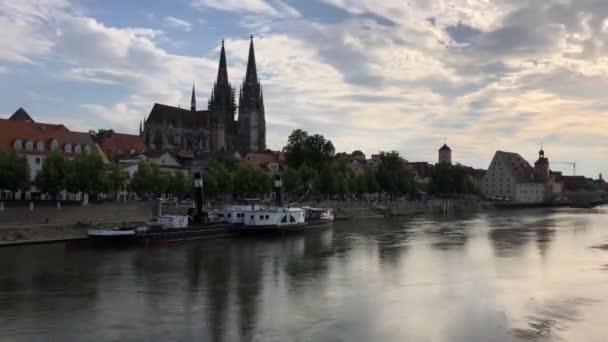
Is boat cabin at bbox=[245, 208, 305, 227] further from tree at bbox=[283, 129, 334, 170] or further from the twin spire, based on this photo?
the twin spire

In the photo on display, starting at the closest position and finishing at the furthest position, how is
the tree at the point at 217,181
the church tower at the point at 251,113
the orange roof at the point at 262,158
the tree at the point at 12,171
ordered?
the tree at the point at 12,171 < the tree at the point at 217,181 < the orange roof at the point at 262,158 < the church tower at the point at 251,113

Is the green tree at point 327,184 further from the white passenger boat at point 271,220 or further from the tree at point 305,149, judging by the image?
the white passenger boat at point 271,220

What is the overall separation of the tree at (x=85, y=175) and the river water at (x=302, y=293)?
12.9m

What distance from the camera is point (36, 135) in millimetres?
73188

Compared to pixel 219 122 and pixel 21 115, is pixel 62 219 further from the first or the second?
pixel 219 122

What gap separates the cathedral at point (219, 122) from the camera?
152 m

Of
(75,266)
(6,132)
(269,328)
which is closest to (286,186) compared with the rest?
(6,132)

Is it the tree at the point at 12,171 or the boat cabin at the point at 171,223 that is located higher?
the tree at the point at 12,171

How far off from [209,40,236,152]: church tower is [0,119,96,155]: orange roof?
8547 cm

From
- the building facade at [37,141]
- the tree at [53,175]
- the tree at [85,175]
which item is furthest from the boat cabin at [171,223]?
the building facade at [37,141]

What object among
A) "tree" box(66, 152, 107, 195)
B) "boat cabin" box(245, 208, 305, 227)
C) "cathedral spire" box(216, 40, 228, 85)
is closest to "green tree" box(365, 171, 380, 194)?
"boat cabin" box(245, 208, 305, 227)

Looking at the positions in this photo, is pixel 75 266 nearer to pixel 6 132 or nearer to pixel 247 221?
pixel 247 221

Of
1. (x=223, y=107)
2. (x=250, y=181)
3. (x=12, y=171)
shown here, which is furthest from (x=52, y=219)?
(x=223, y=107)

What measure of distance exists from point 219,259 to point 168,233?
10.5 meters
